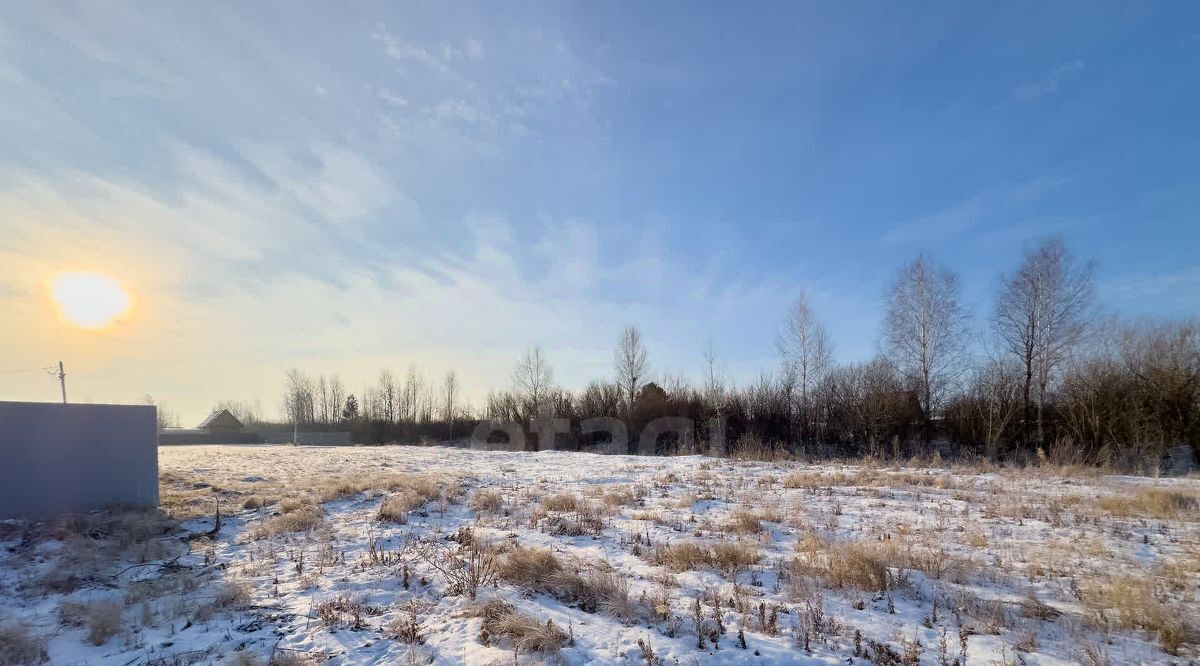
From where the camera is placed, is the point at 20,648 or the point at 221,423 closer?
the point at 20,648

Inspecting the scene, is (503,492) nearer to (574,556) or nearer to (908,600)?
(574,556)

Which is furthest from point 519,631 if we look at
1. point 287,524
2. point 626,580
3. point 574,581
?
point 287,524

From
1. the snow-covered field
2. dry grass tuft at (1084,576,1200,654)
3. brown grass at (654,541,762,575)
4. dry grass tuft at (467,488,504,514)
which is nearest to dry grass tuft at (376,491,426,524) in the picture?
the snow-covered field

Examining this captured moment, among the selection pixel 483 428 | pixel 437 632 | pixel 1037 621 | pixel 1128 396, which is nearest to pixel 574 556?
pixel 437 632

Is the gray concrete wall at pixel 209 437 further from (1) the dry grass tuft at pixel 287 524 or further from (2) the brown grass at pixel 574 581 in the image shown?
(2) the brown grass at pixel 574 581

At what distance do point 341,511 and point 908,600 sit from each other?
29.9 ft

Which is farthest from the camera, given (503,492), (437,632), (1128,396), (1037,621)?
(1128,396)

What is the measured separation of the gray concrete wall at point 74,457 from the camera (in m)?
9.05

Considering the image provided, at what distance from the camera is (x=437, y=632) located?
454 centimetres

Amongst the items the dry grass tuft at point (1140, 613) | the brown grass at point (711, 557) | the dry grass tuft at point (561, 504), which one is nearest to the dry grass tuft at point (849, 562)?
the brown grass at point (711, 557)

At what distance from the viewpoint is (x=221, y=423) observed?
58.6 metres

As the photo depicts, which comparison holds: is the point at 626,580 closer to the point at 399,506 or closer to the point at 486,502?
the point at 486,502

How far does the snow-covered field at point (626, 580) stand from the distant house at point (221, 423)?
58019 millimetres

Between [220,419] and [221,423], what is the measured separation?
18.5 inches
